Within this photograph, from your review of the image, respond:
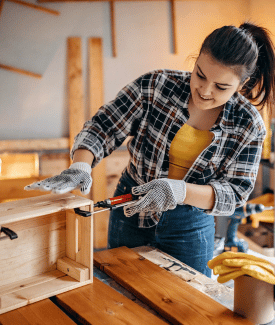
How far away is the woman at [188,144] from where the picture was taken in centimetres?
133

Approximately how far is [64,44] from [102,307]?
2618mm

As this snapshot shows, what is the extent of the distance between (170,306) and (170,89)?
0.78 meters

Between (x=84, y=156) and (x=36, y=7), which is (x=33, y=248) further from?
(x=36, y=7)

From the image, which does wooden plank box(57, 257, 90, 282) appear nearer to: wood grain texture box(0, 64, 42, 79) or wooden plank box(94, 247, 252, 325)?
wooden plank box(94, 247, 252, 325)

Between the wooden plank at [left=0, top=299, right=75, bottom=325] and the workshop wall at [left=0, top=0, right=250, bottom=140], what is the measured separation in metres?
2.34

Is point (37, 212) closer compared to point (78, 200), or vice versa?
point (37, 212)

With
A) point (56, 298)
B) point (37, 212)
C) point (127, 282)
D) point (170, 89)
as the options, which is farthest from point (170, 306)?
point (170, 89)

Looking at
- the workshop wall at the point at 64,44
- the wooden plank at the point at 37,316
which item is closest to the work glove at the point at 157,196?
the wooden plank at the point at 37,316

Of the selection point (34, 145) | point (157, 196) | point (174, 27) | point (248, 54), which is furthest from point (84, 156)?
point (174, 27)

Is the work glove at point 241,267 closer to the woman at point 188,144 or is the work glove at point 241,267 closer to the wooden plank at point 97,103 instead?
the woman at point 188,144

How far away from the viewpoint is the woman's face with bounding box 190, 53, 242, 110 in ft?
3.94

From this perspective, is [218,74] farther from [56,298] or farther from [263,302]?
[56,298]

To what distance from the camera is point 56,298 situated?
108 cm

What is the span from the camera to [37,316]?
962mm
